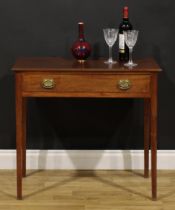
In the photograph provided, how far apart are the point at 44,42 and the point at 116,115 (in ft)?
2.14

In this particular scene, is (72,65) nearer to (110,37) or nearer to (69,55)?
(110,37)

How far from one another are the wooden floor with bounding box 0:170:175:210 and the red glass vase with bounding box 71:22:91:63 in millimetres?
760

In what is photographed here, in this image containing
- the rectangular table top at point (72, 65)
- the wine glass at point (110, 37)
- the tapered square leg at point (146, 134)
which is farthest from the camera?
the tapered square leg at point (146, 134)

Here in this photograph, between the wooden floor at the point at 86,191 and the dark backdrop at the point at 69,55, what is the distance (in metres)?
0.20

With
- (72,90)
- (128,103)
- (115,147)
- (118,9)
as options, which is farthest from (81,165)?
(118,9)

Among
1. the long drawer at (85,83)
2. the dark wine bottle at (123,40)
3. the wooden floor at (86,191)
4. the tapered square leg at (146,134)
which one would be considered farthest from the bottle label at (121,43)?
the wooden floor at (86,191)

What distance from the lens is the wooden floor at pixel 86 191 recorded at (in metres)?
3.22

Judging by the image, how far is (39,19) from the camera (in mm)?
3637

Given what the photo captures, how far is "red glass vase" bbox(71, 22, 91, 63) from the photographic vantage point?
3.38 m

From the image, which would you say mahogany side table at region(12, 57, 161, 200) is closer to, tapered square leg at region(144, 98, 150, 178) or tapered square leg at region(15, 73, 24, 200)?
tapered square leg at region(15, 73, 24, 200)

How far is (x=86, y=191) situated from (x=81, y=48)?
84 centimetres

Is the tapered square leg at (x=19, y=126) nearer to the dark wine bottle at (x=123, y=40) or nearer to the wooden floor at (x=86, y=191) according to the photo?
the wooden floor at (x=86, y=191)

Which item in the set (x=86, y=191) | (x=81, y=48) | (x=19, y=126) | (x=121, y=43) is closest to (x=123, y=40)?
(x=121, y=43)

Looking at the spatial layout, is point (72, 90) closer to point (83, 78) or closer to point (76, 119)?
point (83, 78)
